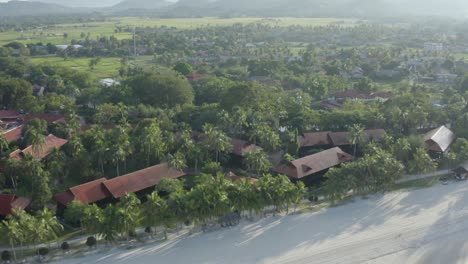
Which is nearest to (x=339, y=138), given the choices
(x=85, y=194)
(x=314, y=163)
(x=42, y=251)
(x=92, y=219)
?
(x=314, y=163)

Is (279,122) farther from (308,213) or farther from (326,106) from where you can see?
(308,213)

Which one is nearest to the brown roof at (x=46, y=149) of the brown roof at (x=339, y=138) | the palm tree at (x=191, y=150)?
the palm tree at (x=191, y=150)

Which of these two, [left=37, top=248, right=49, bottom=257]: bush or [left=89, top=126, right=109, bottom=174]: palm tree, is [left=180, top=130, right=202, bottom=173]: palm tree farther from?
[left=37, top=248, right=49, bottom=257]: bush

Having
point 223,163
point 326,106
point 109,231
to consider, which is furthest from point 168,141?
point 326,106

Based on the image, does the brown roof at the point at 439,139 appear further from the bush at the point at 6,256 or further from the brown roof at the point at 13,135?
the brown roof at the point at 13,135

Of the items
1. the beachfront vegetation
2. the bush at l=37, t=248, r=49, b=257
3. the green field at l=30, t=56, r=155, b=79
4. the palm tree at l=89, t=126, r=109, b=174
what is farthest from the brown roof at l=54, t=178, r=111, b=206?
the green field at l=30, t=56, r=155, b=79

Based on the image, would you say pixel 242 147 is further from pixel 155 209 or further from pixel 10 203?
pixel 10 203
